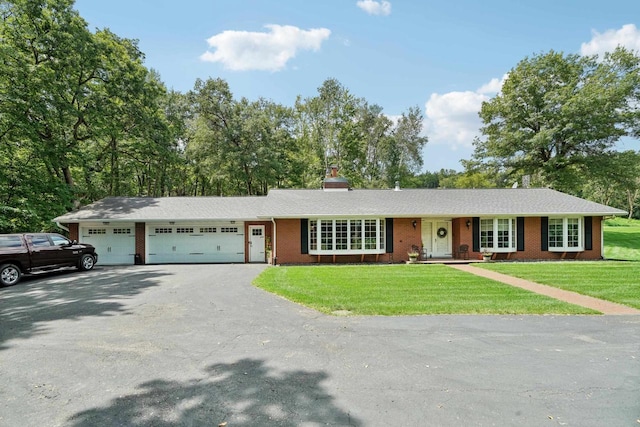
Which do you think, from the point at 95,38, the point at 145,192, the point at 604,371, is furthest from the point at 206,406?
the point at 145,192

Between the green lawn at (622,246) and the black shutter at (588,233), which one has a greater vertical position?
the black shutter at (588,233)

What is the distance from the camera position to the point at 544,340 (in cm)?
557

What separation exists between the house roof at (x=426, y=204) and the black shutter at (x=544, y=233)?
1.62ft

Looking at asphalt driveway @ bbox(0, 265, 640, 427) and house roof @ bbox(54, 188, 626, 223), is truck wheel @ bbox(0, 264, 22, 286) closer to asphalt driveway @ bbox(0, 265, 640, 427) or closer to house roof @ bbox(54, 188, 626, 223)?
asphalt driveway @ bbox(0, 265, 640, 427)

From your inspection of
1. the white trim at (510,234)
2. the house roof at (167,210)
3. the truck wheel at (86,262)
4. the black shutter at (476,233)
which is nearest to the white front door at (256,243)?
the house roof at (167,210)

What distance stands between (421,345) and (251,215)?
1390cm

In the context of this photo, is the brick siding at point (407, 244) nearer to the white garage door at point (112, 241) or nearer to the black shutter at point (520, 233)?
the black shutter at point (520, 233)

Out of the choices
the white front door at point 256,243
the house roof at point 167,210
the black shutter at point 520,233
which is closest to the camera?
the black shutter at point 520,233

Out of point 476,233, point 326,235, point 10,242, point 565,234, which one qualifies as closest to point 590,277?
point 476,233

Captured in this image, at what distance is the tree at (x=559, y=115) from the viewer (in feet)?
80.0

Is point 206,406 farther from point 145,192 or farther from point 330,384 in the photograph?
point 145,192

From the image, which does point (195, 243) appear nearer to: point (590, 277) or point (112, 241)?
point (112, 241)

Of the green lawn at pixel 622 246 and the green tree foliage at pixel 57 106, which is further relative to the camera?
the green lawn at pixel 622 246

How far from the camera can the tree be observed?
24.4m
